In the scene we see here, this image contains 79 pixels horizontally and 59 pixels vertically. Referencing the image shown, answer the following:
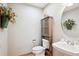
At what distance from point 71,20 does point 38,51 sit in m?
0.77

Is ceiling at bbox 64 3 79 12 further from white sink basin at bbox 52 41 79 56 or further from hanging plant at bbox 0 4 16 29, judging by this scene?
hanging plant at bbox 0 4 16 29

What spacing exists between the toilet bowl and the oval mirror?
0.52 metres

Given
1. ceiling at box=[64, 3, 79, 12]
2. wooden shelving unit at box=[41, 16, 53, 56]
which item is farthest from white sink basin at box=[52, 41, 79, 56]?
ceiling at box=[64, 3, 79, 12]

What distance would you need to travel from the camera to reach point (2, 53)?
126cm

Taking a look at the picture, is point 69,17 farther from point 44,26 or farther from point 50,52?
point 50,52

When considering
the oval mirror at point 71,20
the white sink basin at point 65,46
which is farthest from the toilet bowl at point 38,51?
the oval mirror at point 71,20

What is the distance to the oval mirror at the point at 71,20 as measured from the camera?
1.40 metres

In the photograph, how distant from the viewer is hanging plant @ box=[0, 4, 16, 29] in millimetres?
1209

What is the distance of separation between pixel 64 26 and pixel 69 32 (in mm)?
149

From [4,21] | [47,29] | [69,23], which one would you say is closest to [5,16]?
[4,21]

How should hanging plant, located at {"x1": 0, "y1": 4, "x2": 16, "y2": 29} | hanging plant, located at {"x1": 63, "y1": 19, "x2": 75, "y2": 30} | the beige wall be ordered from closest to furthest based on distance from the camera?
1. hanging plant, located at {"x1": 0, "y1": 4, "x2": 16, "y2": 29}
2. the beige wall
3. hanging plant, located at {"x1": 63, "y1": 19, "x2": 75, "y2": 30}

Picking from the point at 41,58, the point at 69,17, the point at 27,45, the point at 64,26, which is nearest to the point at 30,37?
the point at 27,45

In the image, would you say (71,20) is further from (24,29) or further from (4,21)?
(4,21)

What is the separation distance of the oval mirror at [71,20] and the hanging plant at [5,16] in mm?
856
